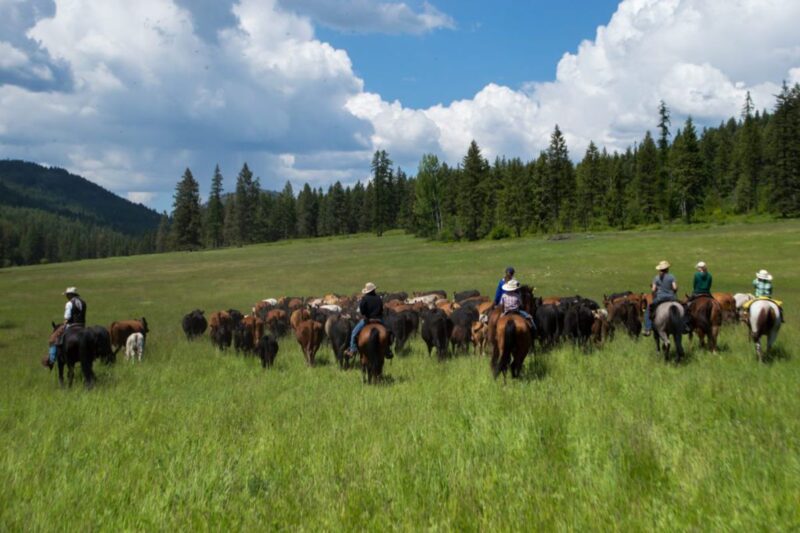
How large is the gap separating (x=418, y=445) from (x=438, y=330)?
850cm

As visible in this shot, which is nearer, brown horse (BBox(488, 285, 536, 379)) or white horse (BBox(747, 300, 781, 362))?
brown horse (BBox(488, 285, 536, 379))

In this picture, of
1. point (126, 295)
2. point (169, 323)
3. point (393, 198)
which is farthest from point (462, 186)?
point (169, 323)

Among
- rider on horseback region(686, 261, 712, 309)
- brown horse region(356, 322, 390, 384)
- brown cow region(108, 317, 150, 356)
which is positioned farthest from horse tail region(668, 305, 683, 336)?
brown cow region(108, 317, 150, 356)

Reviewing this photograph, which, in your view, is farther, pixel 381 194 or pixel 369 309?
pixel 381 194

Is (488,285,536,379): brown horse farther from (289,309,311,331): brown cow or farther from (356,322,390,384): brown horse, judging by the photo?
(289,309,311,331): brown cow

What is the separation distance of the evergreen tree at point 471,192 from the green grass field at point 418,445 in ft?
217

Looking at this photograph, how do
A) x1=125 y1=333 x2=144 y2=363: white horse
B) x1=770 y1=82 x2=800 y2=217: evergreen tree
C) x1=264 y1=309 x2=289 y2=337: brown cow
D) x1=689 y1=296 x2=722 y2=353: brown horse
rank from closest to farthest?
x1=689 y1=296 x2=722 y2=353: brown horse → x1=125 y1=333 x2=144 y2=363: white horse → x1=264 y1=309 x2=289 y2=337: brown cow → x1=770 y1=82 x2=800 y2=217: evergreen tree

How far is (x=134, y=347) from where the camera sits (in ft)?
52.6

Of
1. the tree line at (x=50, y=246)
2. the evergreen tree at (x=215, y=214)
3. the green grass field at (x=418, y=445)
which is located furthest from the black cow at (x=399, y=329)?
the tree line at (x=50, y=246)

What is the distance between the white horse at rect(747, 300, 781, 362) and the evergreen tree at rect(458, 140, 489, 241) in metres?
68.2

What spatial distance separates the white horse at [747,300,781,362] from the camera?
10.8 meters

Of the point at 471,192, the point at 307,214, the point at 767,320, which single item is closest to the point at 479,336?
the point at 767,320

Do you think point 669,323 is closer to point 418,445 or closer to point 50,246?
point 418,445

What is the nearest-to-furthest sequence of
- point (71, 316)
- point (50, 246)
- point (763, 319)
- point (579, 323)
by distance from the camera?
point (763, 319)
point (71, 316)
point (579, 323)
point (50, 246)
